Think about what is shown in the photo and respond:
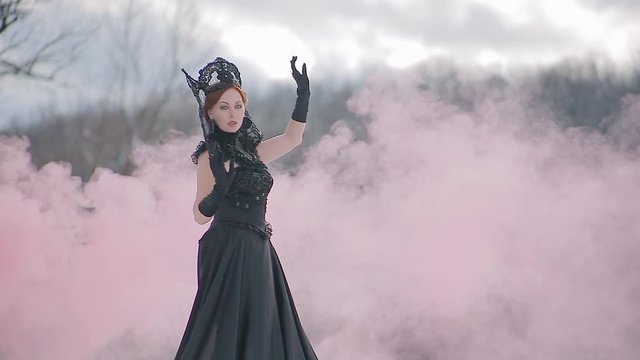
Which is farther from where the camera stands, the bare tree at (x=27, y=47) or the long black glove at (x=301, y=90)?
the bare tree at (x=27, y=47)

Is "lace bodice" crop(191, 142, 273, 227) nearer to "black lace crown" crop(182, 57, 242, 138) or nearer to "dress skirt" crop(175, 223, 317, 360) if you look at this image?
"dress skirt" crop(175, 223, 317, 360)

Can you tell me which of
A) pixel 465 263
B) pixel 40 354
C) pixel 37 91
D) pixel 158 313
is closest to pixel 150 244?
pixel 158 313

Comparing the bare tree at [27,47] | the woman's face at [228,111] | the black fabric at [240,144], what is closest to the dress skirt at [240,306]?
the black fabric at [240,144]

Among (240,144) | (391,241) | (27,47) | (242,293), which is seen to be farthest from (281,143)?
(27,47)

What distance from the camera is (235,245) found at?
2607mm

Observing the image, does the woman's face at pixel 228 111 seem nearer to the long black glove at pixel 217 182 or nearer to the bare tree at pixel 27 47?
the long black glove at pixel 217 182

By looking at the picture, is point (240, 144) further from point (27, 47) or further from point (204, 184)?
point (27, 47)

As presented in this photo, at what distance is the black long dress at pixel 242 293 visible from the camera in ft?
8.19

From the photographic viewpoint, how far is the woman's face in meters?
2.72

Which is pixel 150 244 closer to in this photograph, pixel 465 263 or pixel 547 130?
pixel 465 263

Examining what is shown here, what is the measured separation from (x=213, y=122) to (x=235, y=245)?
1.44 ft

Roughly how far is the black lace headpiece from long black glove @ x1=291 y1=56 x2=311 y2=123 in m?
0.17

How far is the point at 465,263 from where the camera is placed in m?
4.00

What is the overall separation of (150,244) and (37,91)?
99cm
